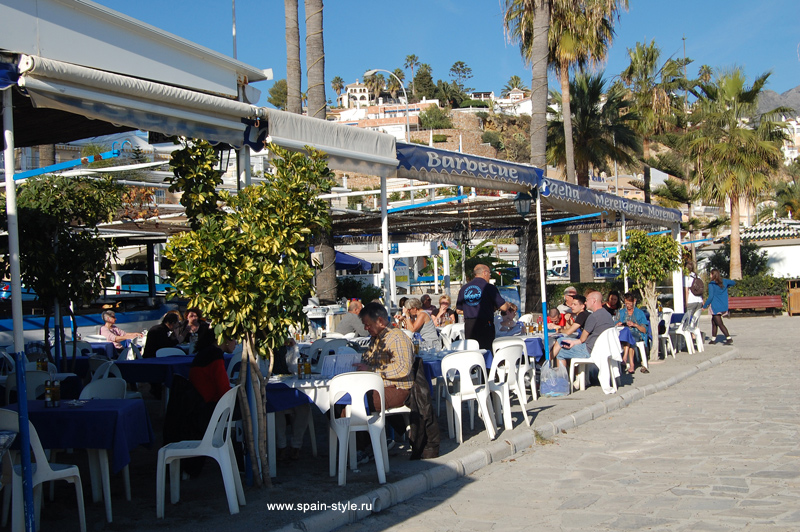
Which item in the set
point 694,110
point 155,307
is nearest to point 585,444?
point 155,307

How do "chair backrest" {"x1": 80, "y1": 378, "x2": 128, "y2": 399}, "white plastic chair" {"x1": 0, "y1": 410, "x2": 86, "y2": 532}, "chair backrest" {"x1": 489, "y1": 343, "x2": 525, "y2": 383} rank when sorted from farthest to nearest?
"chair backrest" {"x1": 489, "y1": 343, "x2": 525, "y2": 383}
"chair backrest" {"x1": 80, "y1": 378, "x2": 128, "y2": 399}
"white plastic chair" {"x1": 0, "y1": 410, "x2": 86, "y2": 532}

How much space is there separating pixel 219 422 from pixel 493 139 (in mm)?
102348

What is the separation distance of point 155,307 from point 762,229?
27.3 metres

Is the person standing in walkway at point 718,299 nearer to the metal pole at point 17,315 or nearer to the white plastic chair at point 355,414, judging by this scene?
the white plastic chair at point 355,414

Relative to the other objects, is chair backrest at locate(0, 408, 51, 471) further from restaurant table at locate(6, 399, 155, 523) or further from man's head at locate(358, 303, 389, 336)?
man's head at locate(358, 303, 389, 336)

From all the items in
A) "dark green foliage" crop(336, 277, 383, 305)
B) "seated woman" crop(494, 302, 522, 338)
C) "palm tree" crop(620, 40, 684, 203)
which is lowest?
"seated woman" crop(494, 302, 522, 338)

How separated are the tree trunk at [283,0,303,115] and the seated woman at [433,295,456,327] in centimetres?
486

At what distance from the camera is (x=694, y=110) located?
31812 millimetres

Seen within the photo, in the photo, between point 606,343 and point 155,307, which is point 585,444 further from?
point 155,307

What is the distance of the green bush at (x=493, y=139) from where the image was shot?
105 meters

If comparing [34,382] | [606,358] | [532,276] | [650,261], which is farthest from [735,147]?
[34,382]

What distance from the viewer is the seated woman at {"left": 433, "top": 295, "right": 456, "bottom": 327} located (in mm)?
14602

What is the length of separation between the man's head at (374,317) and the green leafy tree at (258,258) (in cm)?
121

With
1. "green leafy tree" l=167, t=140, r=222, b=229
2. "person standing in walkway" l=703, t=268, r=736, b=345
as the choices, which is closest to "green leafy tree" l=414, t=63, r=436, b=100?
"person standing in walkway" l=703, t=268, r=736, b=345
